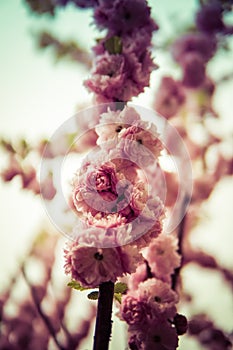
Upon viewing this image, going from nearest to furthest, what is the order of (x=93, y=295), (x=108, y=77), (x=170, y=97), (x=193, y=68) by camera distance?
1. (x=93, y=295)
2. (x=108, y=77)
3. (x=193, y=68)
4. (x=170, y=97)

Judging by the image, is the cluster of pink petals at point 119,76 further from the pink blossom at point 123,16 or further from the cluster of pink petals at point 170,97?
the cluster of pink petals at point 170,97

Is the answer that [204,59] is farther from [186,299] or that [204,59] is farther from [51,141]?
[186,299]

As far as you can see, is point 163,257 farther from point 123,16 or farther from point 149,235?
point 123,16

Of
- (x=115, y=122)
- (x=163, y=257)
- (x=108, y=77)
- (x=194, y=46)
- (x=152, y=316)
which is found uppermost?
(x=194, y=46)

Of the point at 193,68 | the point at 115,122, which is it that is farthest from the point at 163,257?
the point at 193,68

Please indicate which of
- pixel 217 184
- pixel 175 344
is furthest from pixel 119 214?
pixel 217 184

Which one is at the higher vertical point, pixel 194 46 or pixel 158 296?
pixel 194 46

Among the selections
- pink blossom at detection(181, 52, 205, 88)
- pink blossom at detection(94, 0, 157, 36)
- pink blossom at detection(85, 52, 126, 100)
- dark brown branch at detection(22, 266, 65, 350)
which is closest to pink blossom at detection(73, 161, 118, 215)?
pink blossom at detection(85, 52, 126, 100)

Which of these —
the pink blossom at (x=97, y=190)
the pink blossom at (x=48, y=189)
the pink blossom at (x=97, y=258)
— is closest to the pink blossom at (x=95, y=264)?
the pink blossom at (x=97, y=258)

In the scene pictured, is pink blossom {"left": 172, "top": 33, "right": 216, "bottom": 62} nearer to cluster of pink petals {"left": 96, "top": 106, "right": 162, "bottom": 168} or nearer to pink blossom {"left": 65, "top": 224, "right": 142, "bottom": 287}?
cluster of pink petals {"left": 96, "top": 106, "right": 162, "bottom": 168}
